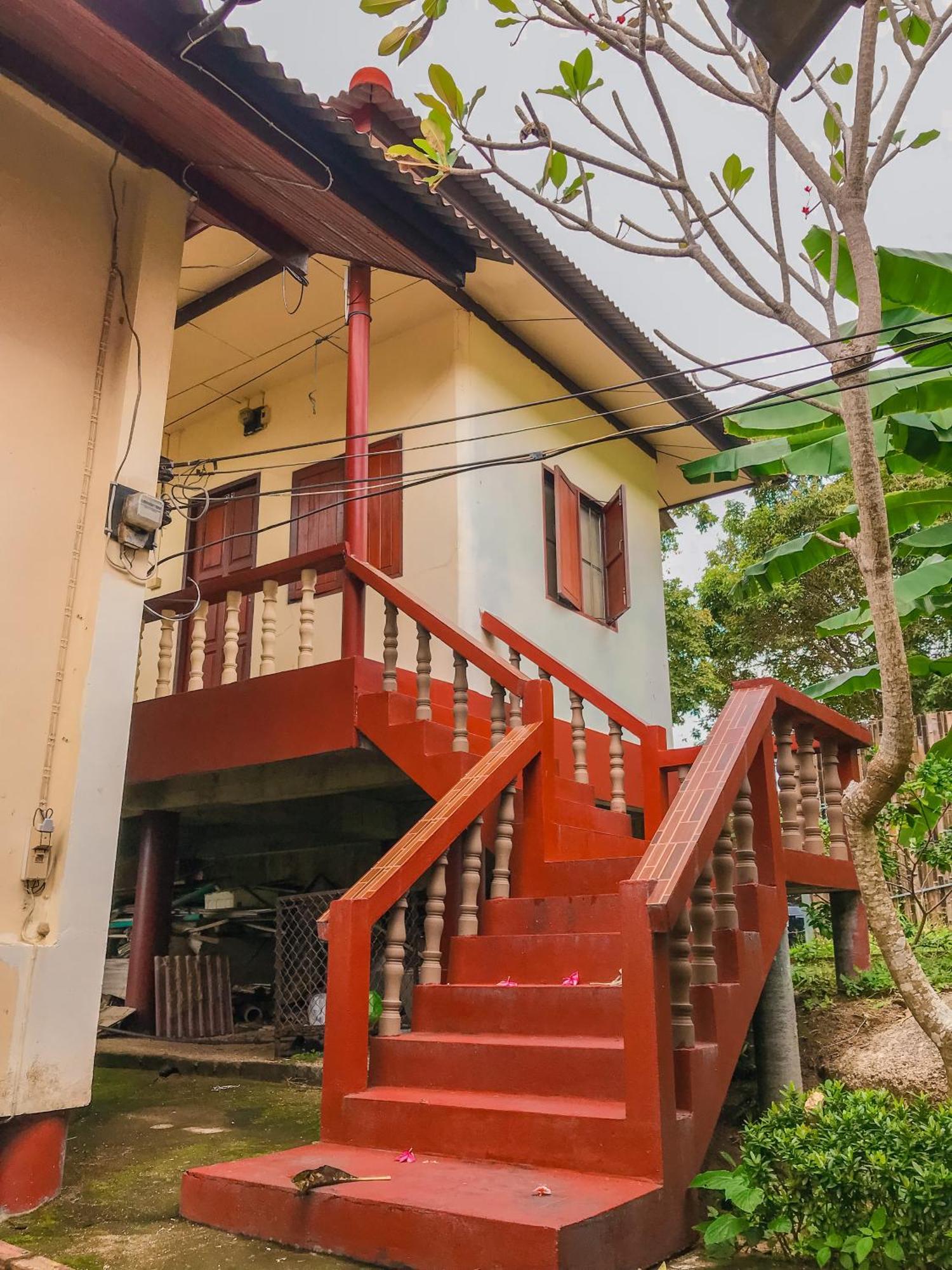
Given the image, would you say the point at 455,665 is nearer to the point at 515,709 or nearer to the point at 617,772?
the point at 515,709

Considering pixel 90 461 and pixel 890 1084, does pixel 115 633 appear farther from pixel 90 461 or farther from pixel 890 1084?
pixel 890 1084

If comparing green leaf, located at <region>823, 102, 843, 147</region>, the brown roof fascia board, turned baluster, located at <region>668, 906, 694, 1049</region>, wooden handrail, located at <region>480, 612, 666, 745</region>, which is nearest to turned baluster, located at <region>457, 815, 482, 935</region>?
turned baluster, located at <region>668, 906, 694, 1049</region>

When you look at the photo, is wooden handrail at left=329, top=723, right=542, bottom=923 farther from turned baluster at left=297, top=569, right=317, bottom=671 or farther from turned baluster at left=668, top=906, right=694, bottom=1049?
turned baluster at left=297, top=569, right=317, bottom=671

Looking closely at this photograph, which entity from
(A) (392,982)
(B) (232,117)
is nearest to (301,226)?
(B) (232,117)

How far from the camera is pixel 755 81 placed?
4.47 metres

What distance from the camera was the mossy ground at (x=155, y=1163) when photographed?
3.28 m

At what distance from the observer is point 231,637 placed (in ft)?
22.5

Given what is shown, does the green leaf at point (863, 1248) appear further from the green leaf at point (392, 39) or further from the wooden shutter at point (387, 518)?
the wooden shutter at point (387, 518)

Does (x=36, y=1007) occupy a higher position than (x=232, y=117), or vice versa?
(x=232, y=117)

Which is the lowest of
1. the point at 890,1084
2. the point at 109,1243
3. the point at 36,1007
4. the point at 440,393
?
the point at 109,1243

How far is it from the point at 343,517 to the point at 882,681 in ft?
20.3

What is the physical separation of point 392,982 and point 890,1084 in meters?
2.16

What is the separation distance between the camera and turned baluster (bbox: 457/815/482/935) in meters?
5.04

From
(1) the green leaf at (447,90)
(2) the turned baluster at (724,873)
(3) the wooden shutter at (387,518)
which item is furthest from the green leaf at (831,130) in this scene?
(3) the wooden shutter at (387,518)
